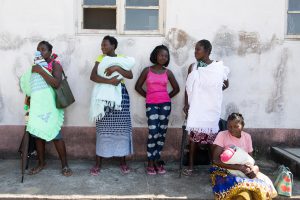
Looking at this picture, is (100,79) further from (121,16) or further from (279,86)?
(279,86)

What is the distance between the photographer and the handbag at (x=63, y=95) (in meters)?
4.79

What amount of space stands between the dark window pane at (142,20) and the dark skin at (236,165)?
1.89 metres

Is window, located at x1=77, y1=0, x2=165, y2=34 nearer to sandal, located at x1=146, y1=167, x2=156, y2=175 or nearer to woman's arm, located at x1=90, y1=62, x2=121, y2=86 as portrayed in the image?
woman's arm, located at x1=90, y1=62, x2=121, y2=86

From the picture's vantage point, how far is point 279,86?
548cm

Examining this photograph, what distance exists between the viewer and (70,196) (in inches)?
163

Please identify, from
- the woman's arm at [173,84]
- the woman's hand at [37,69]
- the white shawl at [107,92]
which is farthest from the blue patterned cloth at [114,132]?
the woman's hand at [37,69]

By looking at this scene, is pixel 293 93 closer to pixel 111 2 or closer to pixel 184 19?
pixel 184 19

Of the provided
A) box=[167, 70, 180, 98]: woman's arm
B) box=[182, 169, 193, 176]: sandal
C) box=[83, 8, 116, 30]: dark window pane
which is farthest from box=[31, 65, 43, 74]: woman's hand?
box=[182, 169, 193, 176]: sandal

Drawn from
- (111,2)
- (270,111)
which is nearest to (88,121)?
(111,2)

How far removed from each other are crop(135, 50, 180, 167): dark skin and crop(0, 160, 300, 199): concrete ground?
44 cm

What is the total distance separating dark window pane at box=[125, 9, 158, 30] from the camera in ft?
17.5

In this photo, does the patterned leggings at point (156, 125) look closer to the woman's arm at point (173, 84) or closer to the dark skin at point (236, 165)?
the woman's arm at point (173, 84)

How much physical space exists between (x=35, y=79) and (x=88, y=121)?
1035 millimetres

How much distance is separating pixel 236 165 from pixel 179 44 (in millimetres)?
1983
